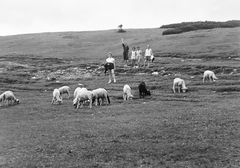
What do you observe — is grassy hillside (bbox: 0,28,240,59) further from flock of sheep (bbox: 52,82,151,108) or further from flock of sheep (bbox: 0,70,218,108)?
flock of sheep (bbox: 52,82,151,108)

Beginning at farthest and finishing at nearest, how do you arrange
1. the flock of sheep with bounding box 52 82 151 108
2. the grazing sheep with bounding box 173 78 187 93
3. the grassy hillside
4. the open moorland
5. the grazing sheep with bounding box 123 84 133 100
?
the grassy hillside < the grazing sheep with bounding box 173 78 187 93 < the grazing sheep with bounding box 123 84 133 100 < the flock of sheep with bounding box 52 82 151 108 < the open moorland

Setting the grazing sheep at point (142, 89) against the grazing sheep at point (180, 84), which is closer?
the grazing sheep at point (142, 89)

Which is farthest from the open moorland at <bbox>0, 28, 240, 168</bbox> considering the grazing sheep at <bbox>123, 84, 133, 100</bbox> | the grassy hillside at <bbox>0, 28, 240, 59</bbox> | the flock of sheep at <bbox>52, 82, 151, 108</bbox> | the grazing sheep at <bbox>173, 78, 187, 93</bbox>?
the grassy hillside at <bbox>0, 28, 240, 59</bbox>

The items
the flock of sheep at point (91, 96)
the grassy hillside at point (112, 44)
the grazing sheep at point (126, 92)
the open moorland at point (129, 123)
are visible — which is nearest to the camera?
the open moorland at point (129, 123)

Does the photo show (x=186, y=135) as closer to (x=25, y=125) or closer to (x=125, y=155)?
(x=125, y=155)

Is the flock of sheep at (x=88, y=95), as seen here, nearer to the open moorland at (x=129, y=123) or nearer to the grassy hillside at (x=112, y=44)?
the open moorland at (x=129, y=123)

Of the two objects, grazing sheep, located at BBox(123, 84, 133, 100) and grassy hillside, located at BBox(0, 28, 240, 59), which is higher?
grassy hillside, located at BBox(0, 28, 240, 59)

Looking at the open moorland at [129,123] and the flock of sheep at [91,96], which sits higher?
the flock of sheep at [91,96]

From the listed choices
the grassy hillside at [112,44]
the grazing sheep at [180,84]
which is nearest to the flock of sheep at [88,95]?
the grazing sheep at [180,84]

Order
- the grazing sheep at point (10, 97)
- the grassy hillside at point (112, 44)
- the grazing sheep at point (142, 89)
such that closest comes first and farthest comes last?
1. the grazing sheep at point (142, 89)
2. the grazing sheep at point (10, 97)
3. the grassy hillside at point (112, 44)

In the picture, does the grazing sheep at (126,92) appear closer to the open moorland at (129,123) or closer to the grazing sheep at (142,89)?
the open moorland at (129,123)

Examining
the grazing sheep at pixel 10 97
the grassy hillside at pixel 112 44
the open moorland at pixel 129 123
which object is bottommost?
the open moorland at pixel 129 123

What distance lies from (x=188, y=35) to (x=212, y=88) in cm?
4185

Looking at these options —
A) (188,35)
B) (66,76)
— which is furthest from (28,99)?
(188,35)
